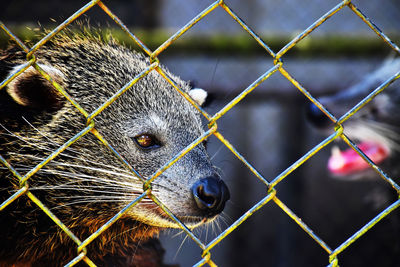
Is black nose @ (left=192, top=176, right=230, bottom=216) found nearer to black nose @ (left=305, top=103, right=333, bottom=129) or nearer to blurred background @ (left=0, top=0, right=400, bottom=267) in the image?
→ black nose @ (left=305, top=103, right=333, bottom=129)

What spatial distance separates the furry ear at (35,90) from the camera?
1.79m

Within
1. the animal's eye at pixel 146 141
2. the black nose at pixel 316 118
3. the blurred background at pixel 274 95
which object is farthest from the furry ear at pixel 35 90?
the black nose at pixel 316 118

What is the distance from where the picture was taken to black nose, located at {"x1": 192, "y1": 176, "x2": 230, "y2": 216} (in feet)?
5.68

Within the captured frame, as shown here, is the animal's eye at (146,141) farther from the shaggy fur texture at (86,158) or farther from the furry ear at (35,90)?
the furry ear at (35,90)

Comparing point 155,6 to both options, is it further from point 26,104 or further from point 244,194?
point 26,104

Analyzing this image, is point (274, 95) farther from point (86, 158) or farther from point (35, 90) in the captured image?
point (35, 90)

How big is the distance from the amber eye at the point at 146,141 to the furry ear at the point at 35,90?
352 millimetres

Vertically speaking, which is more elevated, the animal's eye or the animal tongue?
the animal's eye

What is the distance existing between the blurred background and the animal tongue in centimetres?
33

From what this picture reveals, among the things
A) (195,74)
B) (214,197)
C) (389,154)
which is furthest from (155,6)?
(214,197)

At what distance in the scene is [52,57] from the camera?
2.07m

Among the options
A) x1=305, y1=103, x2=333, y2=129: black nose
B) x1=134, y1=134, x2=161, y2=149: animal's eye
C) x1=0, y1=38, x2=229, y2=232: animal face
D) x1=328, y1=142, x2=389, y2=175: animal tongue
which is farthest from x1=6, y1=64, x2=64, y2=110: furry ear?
x1=328, y1=142, x2=389, y2=175: animal tongue

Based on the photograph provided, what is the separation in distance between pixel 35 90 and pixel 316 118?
7.24 ft

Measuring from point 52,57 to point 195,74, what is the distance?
280cm
